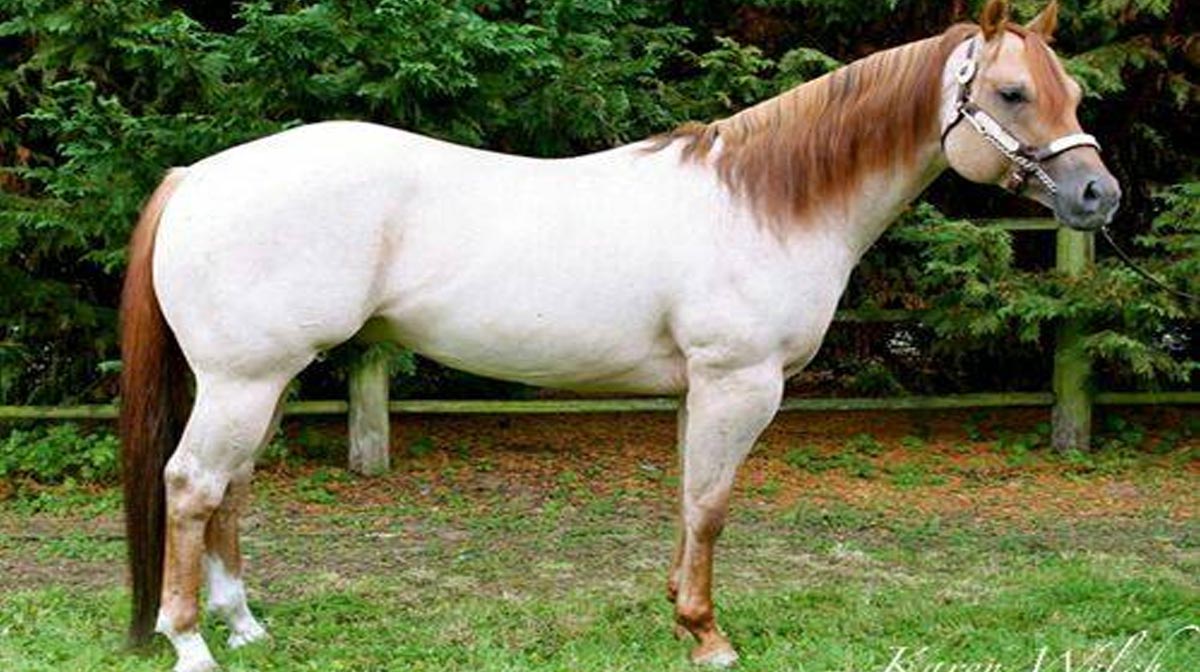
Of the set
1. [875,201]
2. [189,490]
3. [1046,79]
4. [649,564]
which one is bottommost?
[649,564]

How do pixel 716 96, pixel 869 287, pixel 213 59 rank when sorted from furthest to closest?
pixel 869 287
pixel 716 96
pixel 213 59

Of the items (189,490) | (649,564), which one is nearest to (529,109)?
(649,564)

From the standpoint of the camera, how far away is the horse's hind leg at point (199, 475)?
3273 millimetres

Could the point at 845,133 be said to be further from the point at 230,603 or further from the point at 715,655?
the point at 230,603

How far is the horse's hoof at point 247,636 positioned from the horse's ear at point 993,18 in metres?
2.68

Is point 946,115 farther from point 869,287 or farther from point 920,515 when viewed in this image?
point 869,287

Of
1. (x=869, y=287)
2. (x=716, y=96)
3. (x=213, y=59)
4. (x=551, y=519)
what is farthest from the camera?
(x=869, y=287)

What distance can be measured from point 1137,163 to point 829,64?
2.17 m

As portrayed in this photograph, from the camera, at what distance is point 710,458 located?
3500 millimetres

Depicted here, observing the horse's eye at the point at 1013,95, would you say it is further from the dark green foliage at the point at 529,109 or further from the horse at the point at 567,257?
the dark green foliage at the point at 529,109

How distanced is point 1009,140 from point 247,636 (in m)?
2.59

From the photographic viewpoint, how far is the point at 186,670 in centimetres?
336

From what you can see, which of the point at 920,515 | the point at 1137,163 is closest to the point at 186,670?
the point at 920,515

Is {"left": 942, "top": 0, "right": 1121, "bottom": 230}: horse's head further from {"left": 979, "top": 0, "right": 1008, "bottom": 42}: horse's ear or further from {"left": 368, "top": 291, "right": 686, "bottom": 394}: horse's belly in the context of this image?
{"left": 368, "top": 291, "right": 686, "bottom": 394}: horse's belly
